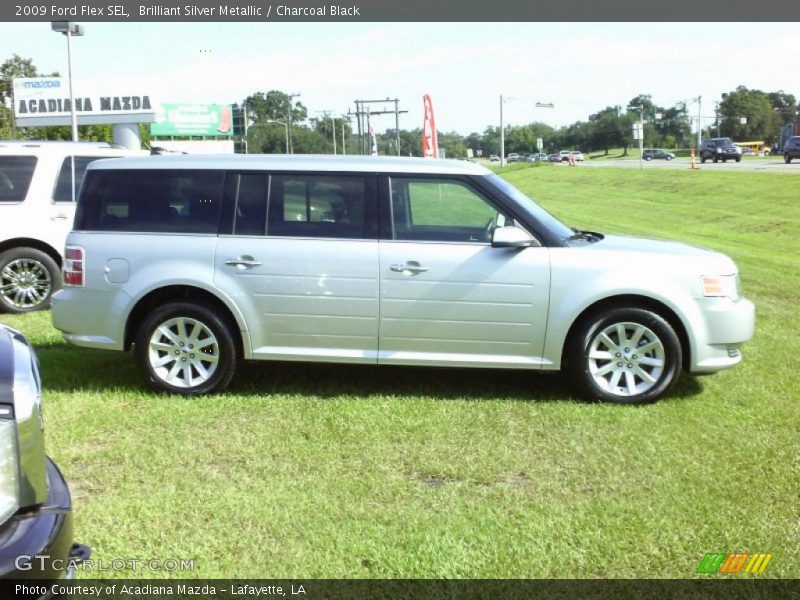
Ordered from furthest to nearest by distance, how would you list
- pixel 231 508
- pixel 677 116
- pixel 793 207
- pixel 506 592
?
1. pixel 677 116
2. pixel 793 207
3. pixel 231 508
4. pixel 506 592

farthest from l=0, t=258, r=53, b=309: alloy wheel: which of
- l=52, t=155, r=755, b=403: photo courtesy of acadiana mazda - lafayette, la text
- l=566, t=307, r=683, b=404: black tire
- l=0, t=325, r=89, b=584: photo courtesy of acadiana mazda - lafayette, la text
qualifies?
l=0, t=325, r=89, b=584: photo courtesy of acadiana mazda - lafayette, la text

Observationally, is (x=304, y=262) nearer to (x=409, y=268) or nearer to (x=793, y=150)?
(x=409, y=268)

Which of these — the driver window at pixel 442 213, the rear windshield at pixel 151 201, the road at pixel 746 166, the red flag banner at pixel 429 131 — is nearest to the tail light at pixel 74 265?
the rear windshield at pixel 151 201

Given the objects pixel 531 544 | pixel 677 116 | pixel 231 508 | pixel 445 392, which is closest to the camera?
pixel 531 544

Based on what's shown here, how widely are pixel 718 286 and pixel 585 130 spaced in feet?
432

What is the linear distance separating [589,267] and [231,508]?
120 inches

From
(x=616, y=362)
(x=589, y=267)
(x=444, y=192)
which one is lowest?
(x=616, y=362)

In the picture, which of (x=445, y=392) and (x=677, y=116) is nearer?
(x=445, y=392)

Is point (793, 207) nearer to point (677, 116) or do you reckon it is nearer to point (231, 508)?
point (231, 508)

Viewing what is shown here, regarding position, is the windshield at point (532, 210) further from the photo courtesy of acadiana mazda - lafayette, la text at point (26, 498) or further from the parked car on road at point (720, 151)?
the parked car on road at point (720, 151)

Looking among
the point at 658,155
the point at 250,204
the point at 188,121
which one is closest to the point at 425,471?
the point at 250,204

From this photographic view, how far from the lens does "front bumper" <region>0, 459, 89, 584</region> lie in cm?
218

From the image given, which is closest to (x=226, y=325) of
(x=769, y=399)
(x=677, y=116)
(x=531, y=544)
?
(x=531, y=544)

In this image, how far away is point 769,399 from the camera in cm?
570
